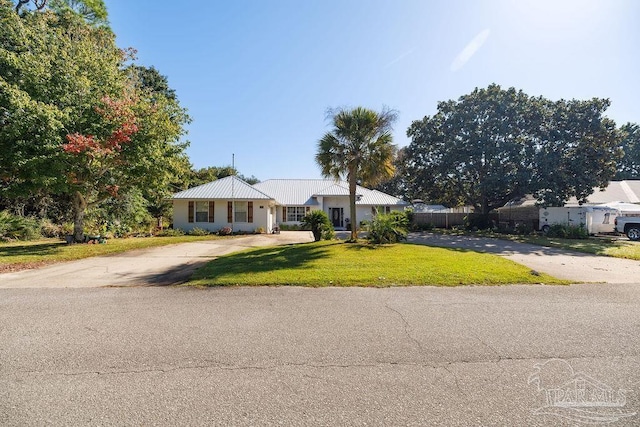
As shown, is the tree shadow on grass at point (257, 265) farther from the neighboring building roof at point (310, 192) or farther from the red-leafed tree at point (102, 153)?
the neighboring building roof at point (310, 192)

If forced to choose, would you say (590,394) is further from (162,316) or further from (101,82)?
(101,82)

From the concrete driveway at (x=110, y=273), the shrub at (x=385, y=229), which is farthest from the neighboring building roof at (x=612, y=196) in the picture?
the concrete driveway at (x=110, y=273)

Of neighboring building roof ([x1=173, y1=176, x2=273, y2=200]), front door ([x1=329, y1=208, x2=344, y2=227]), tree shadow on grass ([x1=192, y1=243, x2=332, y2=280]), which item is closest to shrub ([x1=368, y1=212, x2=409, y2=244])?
tree shadow on grass ([x1=192, y1=243, x2=332, y2=280])

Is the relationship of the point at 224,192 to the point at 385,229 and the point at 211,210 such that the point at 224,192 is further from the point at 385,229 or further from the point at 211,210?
the point at 385,229

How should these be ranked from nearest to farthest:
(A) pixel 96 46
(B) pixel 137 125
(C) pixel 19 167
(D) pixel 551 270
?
(D) pixel 551 270
(C) pixel 19 167
(B) pixel 137 125
(A) pixel 96 46

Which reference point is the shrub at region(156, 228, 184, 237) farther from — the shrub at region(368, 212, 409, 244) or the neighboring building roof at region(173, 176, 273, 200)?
the shrub at region(368, 212, 409, 244)

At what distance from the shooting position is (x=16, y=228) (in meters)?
17.5

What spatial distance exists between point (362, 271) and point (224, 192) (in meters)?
19.4

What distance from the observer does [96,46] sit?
59.3 ft

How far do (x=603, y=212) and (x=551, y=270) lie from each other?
18.6 metres

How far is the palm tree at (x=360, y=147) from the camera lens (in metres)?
14.3

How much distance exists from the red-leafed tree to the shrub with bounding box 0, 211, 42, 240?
3.53 meters

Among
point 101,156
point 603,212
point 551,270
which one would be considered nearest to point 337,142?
point 551,270

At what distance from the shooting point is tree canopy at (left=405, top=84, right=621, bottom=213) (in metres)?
22.9
